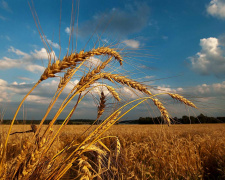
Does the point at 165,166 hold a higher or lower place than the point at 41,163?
lower

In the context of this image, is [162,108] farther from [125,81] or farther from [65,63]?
[65,63]

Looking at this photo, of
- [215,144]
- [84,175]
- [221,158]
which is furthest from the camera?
[215,144]

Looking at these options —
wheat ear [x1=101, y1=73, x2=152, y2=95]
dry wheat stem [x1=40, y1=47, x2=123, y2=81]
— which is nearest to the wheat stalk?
wheat ear [x1=101, y1=73, x2=152, y2=95]

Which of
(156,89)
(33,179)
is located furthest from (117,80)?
(33,179)

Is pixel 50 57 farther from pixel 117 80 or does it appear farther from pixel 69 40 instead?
pixel 117 80

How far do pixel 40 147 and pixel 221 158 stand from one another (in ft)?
15.5

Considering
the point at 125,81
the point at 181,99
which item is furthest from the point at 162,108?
the point at 125,81

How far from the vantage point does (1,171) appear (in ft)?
4.23

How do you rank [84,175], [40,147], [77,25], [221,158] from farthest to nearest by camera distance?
[221,158]
[77,25]
[84,175]
[40,147]

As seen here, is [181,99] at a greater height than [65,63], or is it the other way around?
[65,63]

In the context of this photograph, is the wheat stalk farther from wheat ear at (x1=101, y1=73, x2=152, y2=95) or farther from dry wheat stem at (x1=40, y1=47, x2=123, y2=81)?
dry wheat stem at (x1=40, y1=47, x2=123, y2=81)

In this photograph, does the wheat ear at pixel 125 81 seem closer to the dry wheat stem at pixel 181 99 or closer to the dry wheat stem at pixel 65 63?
the dry wheat stem at pixel 65 63

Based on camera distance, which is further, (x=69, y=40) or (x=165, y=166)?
(x=165, y=166)

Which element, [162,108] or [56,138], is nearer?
[56,138]
